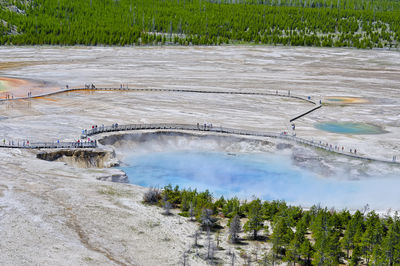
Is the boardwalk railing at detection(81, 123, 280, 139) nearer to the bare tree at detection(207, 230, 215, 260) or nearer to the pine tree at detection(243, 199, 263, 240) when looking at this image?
the pine tree at detection(243, 199, 263, 240)

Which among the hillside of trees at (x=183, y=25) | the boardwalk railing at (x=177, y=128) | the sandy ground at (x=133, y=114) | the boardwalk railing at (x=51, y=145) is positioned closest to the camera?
the sandy ground at (x=133, y=114)

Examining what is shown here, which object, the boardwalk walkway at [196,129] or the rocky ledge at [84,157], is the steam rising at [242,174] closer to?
the boardwalk walkway at [196,129]

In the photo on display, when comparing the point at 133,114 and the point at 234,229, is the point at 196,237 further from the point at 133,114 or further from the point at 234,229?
the point at 133,114

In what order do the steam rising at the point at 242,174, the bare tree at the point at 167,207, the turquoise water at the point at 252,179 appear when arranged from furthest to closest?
the steam rising at the point at 242,174 < the turquoise water at the point at 252,179 < the bare tree at the point at 167,207

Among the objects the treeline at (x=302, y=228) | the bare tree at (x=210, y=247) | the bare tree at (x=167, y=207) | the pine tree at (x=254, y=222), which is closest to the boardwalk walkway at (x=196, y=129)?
the treeline at (x=302, y=228)

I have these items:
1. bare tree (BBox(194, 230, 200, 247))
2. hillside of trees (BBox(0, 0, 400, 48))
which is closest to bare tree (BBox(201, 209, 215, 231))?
bare tree (BBox(194, 230, 200, 247))

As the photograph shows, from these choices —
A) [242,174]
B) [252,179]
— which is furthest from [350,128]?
[252,179]
